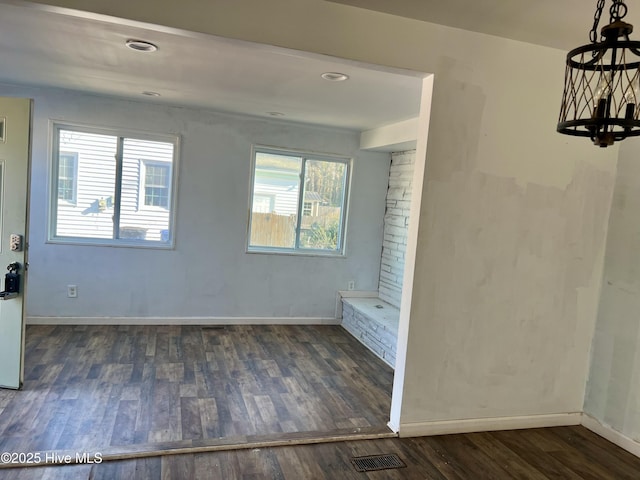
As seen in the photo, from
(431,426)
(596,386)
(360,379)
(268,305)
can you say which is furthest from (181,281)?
(596,386)

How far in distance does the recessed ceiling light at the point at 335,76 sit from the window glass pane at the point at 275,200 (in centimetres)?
209

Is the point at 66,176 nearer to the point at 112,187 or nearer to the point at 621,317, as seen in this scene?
the point at 112,187

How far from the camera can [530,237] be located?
8.96 ft

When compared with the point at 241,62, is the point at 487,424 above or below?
below

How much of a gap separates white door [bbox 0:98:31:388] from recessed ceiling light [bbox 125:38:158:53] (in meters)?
0.83

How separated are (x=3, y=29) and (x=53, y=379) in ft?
7.91

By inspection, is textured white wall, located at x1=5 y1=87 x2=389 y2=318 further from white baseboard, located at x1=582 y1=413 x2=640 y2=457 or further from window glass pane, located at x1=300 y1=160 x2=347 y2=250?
white baseboard, located at x1=582 y1=413 x2=640 y2=457

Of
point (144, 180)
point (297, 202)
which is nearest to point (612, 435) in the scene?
point (297, 202)

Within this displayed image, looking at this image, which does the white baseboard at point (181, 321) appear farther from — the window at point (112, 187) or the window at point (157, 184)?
the window at point (157, 184)

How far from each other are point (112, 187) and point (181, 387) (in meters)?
2.42

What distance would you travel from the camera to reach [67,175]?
15.0 feet

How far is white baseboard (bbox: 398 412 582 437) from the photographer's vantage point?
8.77 feet

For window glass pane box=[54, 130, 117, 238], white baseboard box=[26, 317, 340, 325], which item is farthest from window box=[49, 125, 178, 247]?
white baseboard box=[26, 317, 340, 325]

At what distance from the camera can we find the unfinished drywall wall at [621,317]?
8.90ft
